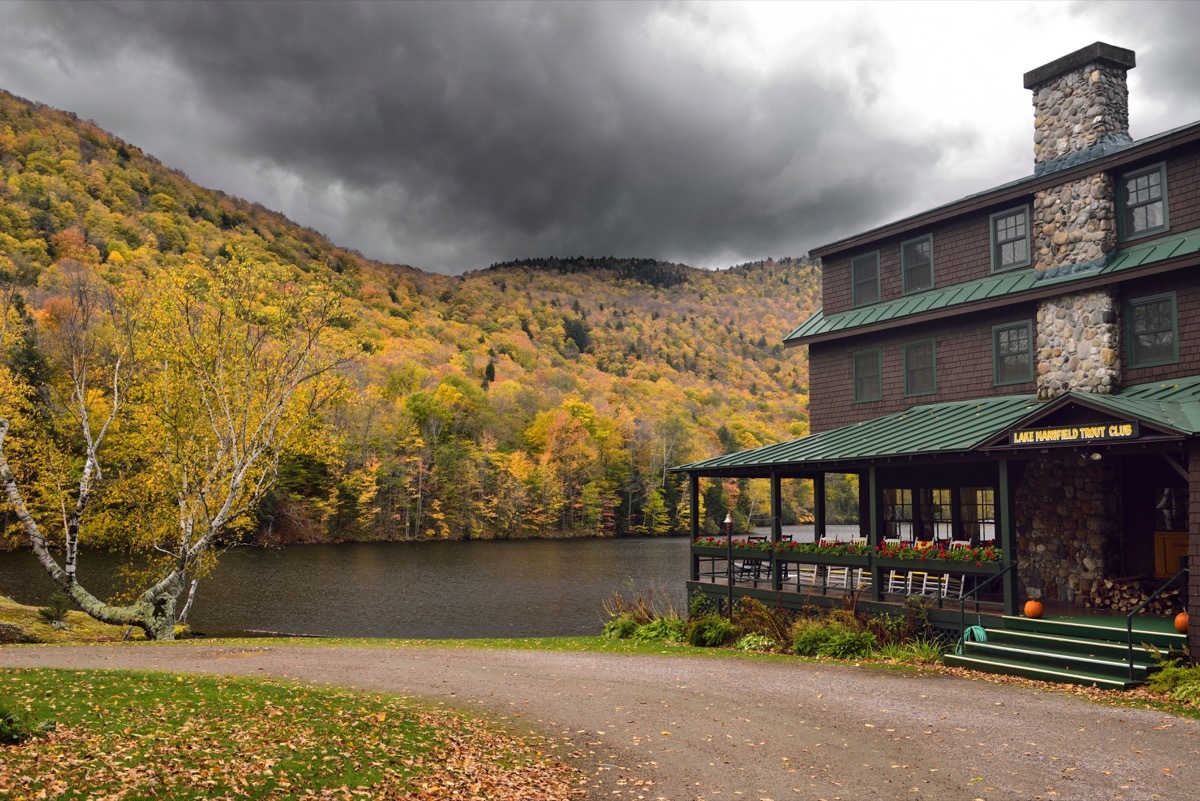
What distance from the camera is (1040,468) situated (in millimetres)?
19328

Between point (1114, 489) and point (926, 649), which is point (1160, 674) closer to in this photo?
point (926, 649)

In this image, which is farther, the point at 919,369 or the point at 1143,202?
the point at 919,369

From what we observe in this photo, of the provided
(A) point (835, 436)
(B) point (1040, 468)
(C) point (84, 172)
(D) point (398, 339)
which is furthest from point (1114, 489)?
(C) point (84, 172)

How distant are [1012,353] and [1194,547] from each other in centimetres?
781

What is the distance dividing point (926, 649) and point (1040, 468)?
5597mm

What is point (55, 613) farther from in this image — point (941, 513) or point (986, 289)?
point (986, 289)

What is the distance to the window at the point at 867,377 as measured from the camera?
2425 cm

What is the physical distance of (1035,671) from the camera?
14.2m

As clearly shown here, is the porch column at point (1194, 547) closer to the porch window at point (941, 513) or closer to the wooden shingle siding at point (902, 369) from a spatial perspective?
the wooden shingle siding at point (902, 369)

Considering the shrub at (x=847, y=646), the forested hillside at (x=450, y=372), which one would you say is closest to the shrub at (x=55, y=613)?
the forested hillside at (x=450, y=372)

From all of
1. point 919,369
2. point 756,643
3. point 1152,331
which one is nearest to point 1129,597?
point 1152,331

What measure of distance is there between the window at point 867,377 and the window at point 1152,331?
668cm

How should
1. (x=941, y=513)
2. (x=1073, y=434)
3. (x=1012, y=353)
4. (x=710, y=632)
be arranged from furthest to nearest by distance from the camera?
(x=941, y=513), (x=1012, y=353), (x=710, y=632), (x=1073, y=434)

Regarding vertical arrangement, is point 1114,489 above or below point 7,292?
below
